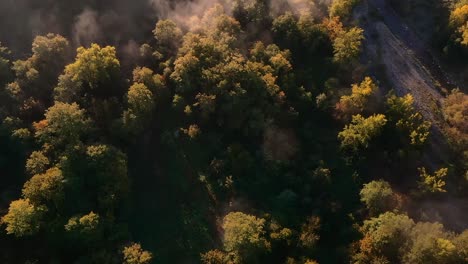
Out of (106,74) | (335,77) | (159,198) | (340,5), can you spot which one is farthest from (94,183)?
(340,5)

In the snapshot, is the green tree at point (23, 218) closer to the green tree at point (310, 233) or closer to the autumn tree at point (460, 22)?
the green tree at point (310, 233)

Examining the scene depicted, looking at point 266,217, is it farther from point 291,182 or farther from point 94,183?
point 94,183

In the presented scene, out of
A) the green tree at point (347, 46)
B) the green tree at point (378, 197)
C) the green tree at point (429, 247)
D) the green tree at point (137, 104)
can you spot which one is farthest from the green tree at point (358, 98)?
the green tree at point (137, 104)

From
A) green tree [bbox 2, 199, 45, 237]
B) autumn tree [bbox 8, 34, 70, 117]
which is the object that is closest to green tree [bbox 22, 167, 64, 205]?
green tree [bbox 2, 199, 45, 237]

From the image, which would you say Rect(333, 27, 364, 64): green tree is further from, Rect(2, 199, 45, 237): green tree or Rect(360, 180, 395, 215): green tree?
Rect(2, 199, 45, 237): green tree

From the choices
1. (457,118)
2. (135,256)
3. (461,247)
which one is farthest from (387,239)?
(135,256)
